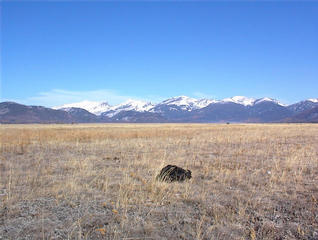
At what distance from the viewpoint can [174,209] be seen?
5.27 m

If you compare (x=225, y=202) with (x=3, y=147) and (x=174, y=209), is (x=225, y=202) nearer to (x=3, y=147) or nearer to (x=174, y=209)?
(x=174, y=209)

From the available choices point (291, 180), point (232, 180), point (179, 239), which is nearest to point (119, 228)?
point (179, 239)

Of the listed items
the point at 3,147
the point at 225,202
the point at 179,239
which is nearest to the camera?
the point at 179,239

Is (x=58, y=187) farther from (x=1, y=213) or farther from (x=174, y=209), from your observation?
(x=174, y=209)

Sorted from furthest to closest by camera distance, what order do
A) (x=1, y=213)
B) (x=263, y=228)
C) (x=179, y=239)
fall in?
1. (x=1, y=213)
2. (x=263, y=228)
3. (x=179, y=239)

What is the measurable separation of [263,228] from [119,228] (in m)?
2.62

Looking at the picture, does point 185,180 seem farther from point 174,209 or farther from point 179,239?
point 179,239

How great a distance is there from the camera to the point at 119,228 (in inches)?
172

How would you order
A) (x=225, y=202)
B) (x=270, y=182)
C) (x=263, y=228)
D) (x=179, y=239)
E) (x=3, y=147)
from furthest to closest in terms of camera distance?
(x=3, y=147)
(x=270, y=182)
(x=225, y=202)
(x=263, y=228)
(x=179, y=239)

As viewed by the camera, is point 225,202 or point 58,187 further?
point 58,187

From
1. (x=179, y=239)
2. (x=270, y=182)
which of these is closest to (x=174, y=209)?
(x=179, y=239)

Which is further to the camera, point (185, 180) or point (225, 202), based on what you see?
point (185, 180)

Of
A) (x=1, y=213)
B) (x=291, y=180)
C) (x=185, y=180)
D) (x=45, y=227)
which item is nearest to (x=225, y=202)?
(x=185, y=180)

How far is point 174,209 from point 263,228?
181cm
